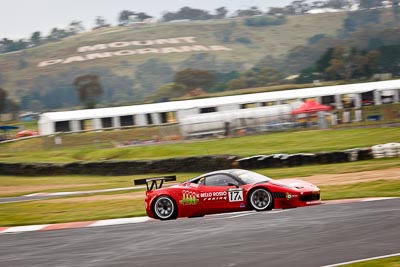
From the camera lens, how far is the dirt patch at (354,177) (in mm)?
24000

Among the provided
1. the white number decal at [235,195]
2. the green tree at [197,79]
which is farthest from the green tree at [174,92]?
the white number decal at [235,195]

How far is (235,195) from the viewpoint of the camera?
17.8 m

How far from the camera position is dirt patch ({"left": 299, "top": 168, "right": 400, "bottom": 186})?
2400 centimetres

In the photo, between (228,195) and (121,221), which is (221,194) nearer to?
(228,195)

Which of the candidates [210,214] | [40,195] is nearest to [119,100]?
[40,195]

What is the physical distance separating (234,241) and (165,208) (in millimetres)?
5937

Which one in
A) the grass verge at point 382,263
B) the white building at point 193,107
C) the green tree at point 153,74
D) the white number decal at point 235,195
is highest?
the green tree at point 153,74

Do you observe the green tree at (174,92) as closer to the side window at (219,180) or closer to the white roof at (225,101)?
the white roof at (225,101)

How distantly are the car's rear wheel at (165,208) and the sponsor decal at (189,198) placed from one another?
0.90ft

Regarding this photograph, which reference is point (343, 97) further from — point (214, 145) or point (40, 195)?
point (40, 195)

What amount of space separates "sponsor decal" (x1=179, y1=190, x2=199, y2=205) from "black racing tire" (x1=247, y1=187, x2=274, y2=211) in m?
1.34

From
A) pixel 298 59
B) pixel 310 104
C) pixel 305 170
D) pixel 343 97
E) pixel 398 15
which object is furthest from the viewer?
pixel 398 15

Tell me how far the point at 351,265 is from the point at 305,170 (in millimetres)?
19687

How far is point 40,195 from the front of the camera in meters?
31.3
